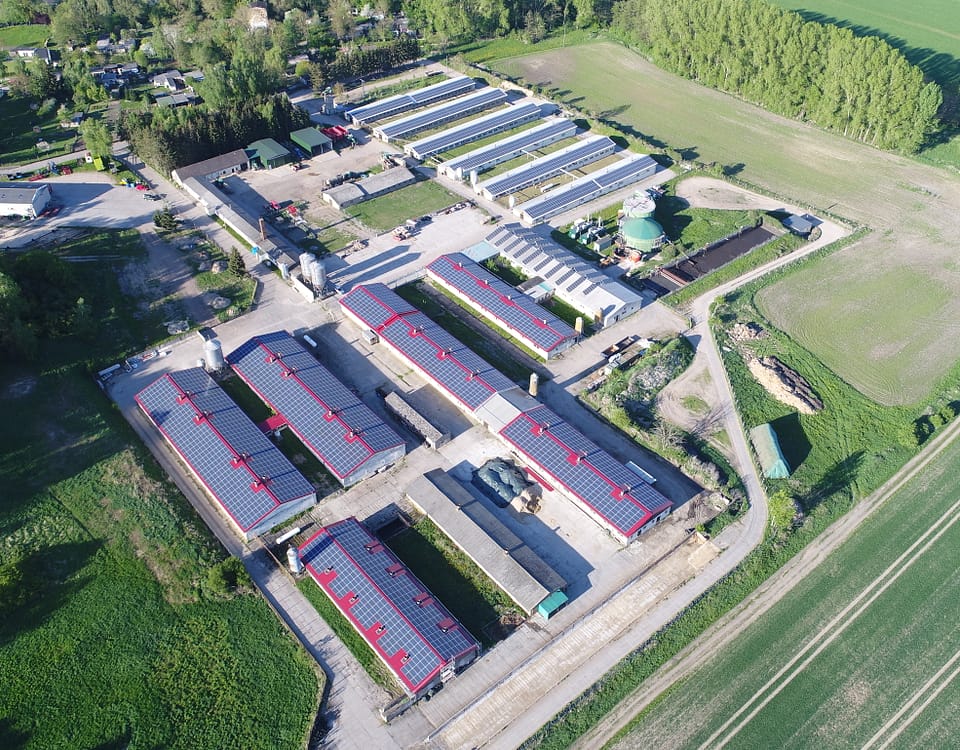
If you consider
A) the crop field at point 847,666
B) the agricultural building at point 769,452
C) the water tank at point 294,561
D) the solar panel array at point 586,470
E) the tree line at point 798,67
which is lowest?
the crop field at point 847,666

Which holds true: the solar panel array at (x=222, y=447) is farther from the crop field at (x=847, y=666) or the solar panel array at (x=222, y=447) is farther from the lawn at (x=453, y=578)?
the crop field at (x=847, y=666)

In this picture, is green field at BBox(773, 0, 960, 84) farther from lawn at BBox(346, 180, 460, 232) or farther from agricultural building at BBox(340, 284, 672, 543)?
agricultural building at BBox(340, 284, 672, 543)

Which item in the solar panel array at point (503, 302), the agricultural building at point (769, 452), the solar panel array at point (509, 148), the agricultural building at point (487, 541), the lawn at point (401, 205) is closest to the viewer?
the agricultural building at point (487, 541)

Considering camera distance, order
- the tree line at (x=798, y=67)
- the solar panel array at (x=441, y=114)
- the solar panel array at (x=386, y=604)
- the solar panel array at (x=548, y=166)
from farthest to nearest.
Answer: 1. the solar panel array at (x=441, y=114)
2. the tree line at (x=798, y=67)
3. the solar panel array at (x=548, y=166)
4. the solar panel array at (x=386, y=604)

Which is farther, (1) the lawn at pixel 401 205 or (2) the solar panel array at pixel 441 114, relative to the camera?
(2) the solar panel array at pixel 441 114

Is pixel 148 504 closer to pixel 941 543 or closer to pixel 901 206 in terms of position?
pixel 941 543

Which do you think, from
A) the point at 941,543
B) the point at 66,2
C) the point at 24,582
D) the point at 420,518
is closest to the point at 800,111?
the point at 941,543

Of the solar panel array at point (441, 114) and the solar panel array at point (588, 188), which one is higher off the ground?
the solar panel array at point (441, 114)

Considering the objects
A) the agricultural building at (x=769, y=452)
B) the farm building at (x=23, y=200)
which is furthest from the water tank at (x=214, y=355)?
the agricultural building at (x=769, y=452)

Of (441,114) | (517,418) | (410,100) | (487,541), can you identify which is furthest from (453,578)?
(410,100)
